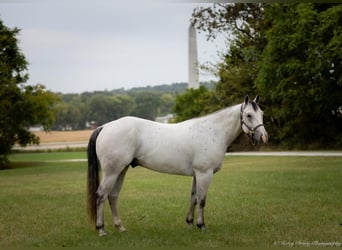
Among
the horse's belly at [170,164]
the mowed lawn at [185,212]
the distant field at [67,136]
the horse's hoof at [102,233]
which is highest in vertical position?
the horse's belly at [170,164]

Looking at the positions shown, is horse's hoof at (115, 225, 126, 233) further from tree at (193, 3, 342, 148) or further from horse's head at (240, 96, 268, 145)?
tree at (193, 3, 342, 148)

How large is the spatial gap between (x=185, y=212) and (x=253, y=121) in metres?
2.45

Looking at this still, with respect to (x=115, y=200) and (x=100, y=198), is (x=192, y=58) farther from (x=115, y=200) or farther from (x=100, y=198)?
(x=100, y=198)

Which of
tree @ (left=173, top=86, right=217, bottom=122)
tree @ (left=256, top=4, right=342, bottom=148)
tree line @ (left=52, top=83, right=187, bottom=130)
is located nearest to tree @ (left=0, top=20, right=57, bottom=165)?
tree line @ (left=52, top=83, right=187, bottom=130)

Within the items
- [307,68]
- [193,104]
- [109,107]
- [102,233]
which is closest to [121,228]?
[102,233]

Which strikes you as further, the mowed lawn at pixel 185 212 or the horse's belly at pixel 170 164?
the horse's belly at pixel 170 164

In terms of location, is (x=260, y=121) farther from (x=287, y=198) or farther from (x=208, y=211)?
(x=287, y=198)

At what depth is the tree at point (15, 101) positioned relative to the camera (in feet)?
70.5

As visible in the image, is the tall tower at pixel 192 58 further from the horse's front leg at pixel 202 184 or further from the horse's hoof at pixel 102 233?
the horse's hoof at pixel 102 233

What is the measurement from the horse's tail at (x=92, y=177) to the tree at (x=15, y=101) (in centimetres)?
1648

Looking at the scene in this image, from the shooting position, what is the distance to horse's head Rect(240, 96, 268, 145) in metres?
5.79

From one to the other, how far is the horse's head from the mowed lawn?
52.3 inches

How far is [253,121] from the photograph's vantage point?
19.2ft

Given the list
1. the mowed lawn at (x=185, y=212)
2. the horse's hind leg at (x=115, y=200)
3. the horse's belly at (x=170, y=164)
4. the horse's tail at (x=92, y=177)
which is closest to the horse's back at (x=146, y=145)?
the horse's belly at (x=170, y=164)
